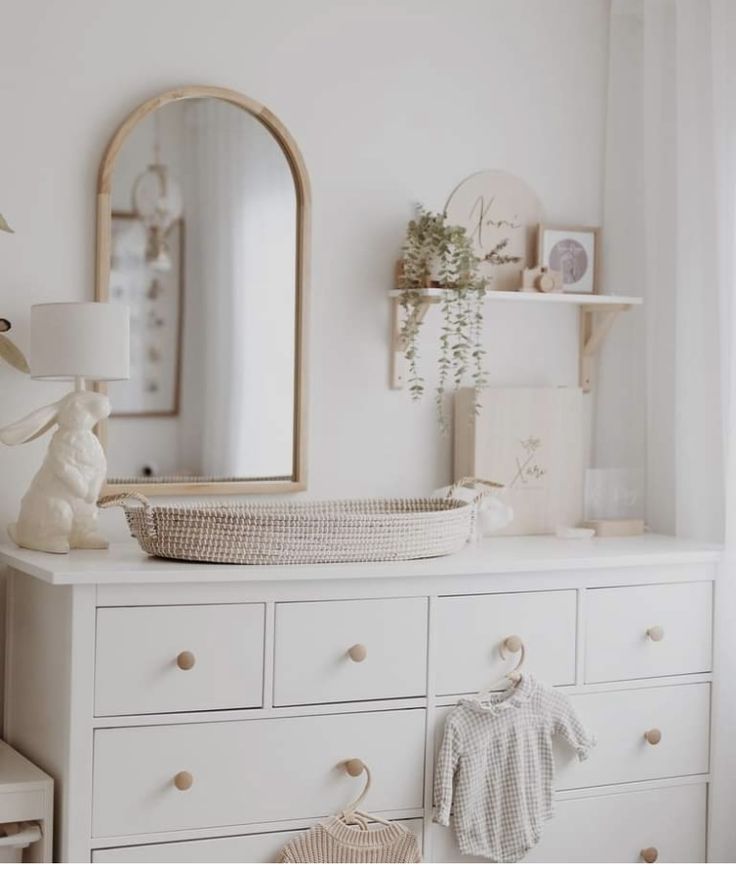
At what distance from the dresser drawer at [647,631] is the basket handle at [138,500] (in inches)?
35.3

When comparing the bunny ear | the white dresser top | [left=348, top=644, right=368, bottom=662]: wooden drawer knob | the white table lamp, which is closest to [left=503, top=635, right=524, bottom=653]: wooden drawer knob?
the white dresser top

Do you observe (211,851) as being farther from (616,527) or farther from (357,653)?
(616,527)

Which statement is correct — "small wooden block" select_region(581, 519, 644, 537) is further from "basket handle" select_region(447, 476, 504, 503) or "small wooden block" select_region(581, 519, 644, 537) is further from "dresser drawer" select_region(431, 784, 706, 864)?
"dresser drawer" select_region(431, 784, 706, 864)

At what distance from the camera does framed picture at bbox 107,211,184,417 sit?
2.35 metres

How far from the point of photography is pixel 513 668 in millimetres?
2223

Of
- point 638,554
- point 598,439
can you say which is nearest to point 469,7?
point 598,439

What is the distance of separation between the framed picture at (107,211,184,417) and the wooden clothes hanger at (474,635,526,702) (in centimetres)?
84

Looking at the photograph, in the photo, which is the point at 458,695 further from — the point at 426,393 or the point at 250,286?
the point at 250,286

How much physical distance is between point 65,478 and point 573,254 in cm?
142

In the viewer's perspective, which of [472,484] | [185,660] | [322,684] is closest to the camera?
[185,660]

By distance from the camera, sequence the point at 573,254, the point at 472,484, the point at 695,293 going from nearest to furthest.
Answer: the point at 472,484 → the point at 695,293 → the point at 573,254

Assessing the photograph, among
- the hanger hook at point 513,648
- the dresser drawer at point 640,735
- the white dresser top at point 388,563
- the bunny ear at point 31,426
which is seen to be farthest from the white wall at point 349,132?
the dresser drawer at point 640,735

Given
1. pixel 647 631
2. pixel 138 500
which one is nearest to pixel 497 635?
pixel 647 631

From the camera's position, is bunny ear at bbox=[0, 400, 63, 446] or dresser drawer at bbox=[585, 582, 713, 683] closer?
bunny ear at bbox=[0, 400, 63, 446]
